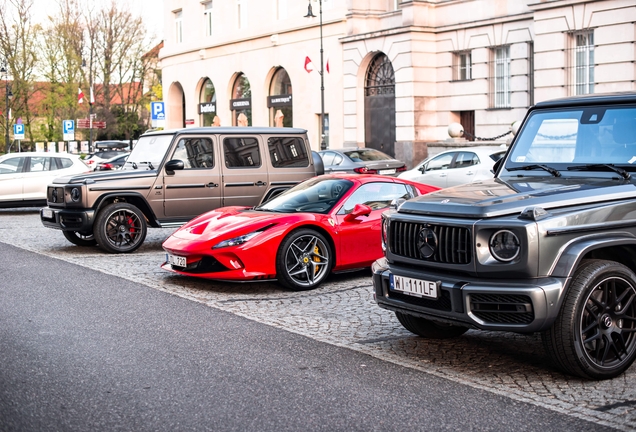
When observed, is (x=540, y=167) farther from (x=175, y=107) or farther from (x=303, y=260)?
(x=175, y=107)

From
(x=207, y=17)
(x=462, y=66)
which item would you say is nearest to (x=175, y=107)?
(x=207, y=17)

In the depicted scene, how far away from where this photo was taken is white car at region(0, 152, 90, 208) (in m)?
21.9

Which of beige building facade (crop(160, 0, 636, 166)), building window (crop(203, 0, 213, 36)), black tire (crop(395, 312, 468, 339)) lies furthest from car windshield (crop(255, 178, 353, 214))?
building window (crop(203, 0, 213, 36))

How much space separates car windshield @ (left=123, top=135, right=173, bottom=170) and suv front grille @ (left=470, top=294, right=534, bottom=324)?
9.00m

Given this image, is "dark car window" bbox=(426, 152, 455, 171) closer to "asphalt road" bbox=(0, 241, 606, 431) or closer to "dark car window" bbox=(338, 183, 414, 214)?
"dark car window" bbox=(338, 183, 414, 214)

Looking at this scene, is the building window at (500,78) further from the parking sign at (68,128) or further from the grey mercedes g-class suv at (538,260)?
the grey mercedes g-class suv at (538,260)

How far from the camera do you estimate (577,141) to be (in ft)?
23.5

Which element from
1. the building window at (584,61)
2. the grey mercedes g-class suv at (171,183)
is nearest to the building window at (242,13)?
the building window at (584,61)

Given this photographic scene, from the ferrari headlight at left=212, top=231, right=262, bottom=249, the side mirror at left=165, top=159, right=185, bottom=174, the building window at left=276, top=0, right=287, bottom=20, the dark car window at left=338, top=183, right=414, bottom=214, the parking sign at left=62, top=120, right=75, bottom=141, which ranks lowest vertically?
the ferrari headlight at left=212, top=231, right=262, bottom=249

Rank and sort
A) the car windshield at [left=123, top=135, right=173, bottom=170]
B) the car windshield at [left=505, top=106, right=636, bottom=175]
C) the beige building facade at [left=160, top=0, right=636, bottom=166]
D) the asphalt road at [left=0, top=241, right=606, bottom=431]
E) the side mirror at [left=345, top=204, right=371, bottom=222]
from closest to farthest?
the asphalt road at [left=0, top=241, right=606, bottom=431]
the car windshield at [left=505, top=106, right=636, bottom=175]
the side mirror at [left=345, top=204, right=371, bottom=222]
the car windshield at [left=123, top=135, right=173, bottom=170]
the beige building facade at [left=160, top=0, right=636, bottom=166]

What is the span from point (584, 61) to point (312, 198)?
800 inches

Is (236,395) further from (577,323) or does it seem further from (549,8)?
(549,8)

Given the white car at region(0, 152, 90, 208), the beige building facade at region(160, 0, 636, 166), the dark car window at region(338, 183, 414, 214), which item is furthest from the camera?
the beige building facade at region(160, 0, 636, 166)

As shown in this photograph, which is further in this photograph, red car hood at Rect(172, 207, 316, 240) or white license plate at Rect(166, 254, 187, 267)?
white license plate at Rect(166, 254, 187, 267)
